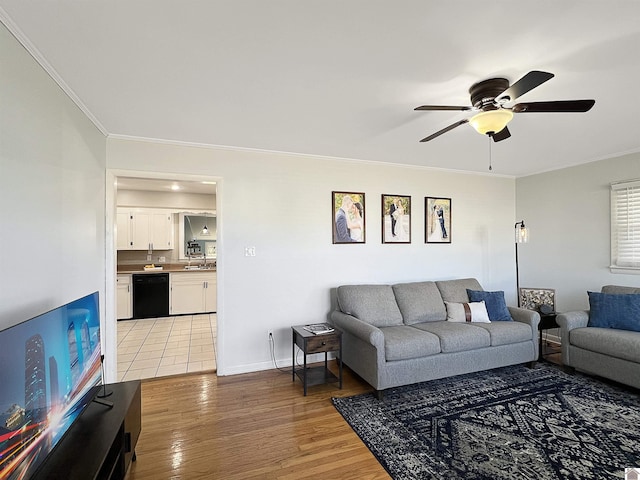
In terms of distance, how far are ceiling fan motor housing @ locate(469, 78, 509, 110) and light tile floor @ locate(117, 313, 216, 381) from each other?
3648 millimetres

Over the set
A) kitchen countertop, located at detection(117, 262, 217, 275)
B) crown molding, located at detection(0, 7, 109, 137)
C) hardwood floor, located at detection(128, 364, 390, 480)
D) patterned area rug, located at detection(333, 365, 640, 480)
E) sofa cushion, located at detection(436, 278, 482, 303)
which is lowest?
hardwood floor, located at detection(128, 364, 390, 480)

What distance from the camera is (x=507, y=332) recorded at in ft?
11.1

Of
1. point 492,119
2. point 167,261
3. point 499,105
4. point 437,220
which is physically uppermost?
point 499,105

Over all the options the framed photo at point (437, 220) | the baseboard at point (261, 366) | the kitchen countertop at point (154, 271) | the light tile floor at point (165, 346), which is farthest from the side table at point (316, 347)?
the kitchen countertop at point (154, 271)

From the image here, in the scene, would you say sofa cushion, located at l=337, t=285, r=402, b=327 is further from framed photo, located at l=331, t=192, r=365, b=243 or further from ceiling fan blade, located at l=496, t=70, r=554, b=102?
ceiling fan blade, located at l=496, t=70, r=554, b=102

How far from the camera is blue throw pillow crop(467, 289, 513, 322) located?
146 inches

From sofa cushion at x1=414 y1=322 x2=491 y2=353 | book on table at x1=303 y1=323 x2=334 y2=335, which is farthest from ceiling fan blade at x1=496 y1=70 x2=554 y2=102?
book on table at x1=303 y1=323 x2=334 y2=335

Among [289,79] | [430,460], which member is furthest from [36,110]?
[430,460]

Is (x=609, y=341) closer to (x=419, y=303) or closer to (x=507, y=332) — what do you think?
(x=507, y=332)

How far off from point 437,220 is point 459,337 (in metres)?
1.83

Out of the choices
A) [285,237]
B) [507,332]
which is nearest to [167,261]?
[285,237]

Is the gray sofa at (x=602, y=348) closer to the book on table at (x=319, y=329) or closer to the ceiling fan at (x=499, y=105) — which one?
the ceiling fan at (x=499, y=105)

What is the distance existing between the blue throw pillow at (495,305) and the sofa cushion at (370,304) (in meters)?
1.07

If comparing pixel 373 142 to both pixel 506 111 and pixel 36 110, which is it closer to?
pixel 506 111
